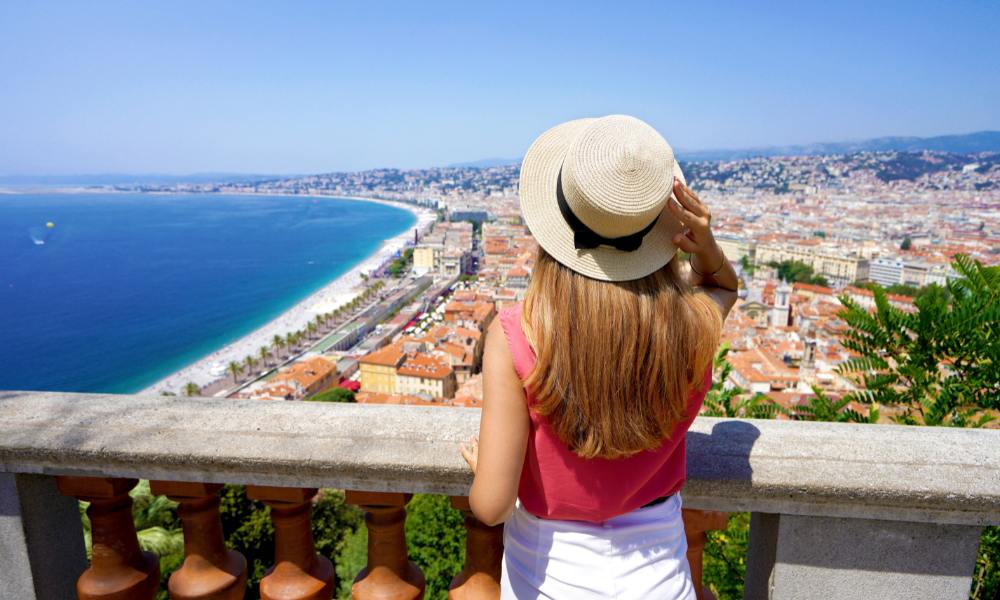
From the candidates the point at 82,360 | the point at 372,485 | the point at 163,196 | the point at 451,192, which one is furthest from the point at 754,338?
the point at 163,196

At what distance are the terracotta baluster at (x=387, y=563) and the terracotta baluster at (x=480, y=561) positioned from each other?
0.32 ft

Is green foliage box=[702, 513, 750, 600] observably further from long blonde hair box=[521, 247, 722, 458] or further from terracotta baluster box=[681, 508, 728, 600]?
long blonde hair box=[521, 247, 722, 458]

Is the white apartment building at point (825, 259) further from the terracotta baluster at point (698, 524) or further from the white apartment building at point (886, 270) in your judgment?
the terracotta baluster at point (698, 524)

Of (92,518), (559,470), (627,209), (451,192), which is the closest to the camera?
(627,209)

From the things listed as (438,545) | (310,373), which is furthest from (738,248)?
(438,545)

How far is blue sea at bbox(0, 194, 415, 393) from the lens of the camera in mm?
37438

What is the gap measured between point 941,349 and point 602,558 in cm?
235

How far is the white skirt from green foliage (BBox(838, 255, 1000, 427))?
195 centimetres

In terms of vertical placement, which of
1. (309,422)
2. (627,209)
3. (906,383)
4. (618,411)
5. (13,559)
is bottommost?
(906,383)

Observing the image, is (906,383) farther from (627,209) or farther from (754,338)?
(754,338)

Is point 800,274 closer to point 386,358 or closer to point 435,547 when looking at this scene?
point 386,358

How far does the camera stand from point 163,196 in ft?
583

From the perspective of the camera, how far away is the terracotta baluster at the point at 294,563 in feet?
3.91

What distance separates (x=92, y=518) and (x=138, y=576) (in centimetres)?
17
